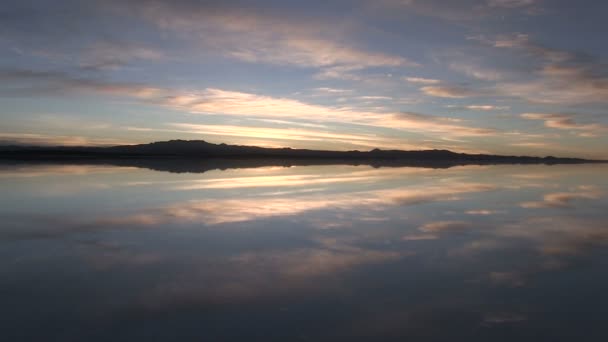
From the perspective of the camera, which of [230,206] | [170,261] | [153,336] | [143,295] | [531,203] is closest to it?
[153,336]

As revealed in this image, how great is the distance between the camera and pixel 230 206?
12.6 m

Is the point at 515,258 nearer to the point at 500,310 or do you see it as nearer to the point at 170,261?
the point at 500,310

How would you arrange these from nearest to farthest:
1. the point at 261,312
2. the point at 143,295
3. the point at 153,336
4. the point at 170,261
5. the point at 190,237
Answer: the point at 153,336, the point at 261,312, the point at 143,295, the point at 170,261, the point at 190,237

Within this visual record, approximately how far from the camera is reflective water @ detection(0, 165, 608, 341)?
13.7 ft

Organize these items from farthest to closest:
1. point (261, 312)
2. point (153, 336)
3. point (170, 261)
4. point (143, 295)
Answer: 1. point (170, 261)
2. point (143, 295)
3. point (261, 312)
4. point (153, 336)

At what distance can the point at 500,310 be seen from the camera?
4621 millimetres

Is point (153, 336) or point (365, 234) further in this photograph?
point (365, 234)

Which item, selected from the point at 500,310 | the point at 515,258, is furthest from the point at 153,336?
the point at 515,258

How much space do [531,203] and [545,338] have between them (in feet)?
36.7

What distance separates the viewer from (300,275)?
583 cm

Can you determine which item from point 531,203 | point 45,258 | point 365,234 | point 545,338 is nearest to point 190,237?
point 45,258

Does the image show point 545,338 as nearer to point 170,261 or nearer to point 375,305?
point 375,305

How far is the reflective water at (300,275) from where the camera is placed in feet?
13.7

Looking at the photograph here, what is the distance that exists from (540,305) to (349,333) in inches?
85.3
